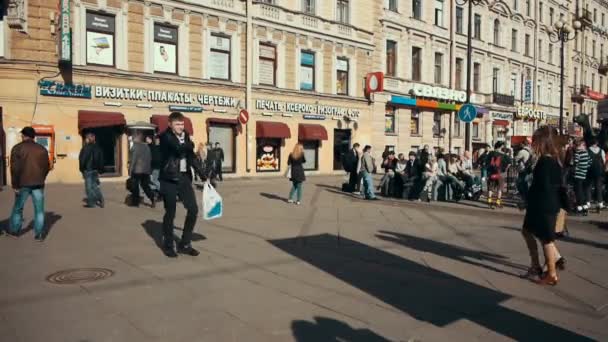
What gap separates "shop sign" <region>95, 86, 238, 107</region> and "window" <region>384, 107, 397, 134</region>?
11.7 m

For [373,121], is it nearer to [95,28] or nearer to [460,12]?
[460,12]

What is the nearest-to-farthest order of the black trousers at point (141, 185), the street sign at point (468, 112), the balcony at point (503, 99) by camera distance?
the black trousers at point (141, 185), the street sign at point (468, 112), the balcony at point (503, 99)

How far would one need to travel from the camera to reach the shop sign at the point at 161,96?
20.2 metres

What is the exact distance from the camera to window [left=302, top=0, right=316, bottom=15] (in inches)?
1078

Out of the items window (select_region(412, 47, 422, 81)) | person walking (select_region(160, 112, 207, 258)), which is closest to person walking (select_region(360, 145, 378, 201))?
person walking (select_region(160, 112, 207, 258))

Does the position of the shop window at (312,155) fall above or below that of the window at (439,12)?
below

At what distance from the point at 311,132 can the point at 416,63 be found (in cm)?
1156

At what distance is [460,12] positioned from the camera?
37781mm

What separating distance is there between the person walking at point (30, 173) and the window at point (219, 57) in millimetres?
15669

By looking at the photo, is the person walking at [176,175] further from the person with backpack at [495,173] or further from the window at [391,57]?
the window at [391,57]

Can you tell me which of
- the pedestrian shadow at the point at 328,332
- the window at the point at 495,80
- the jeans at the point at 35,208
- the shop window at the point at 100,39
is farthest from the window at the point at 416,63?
the pedestrian shadow at the point at 328,332

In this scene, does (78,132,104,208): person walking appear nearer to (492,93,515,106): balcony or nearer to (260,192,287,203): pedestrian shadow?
(260,192,287,203): pedestrian shadow

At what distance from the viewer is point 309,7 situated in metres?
27.8

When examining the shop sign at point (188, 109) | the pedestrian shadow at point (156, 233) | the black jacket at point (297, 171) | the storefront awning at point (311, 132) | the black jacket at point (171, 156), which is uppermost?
the shop sign at point (188, 109)
